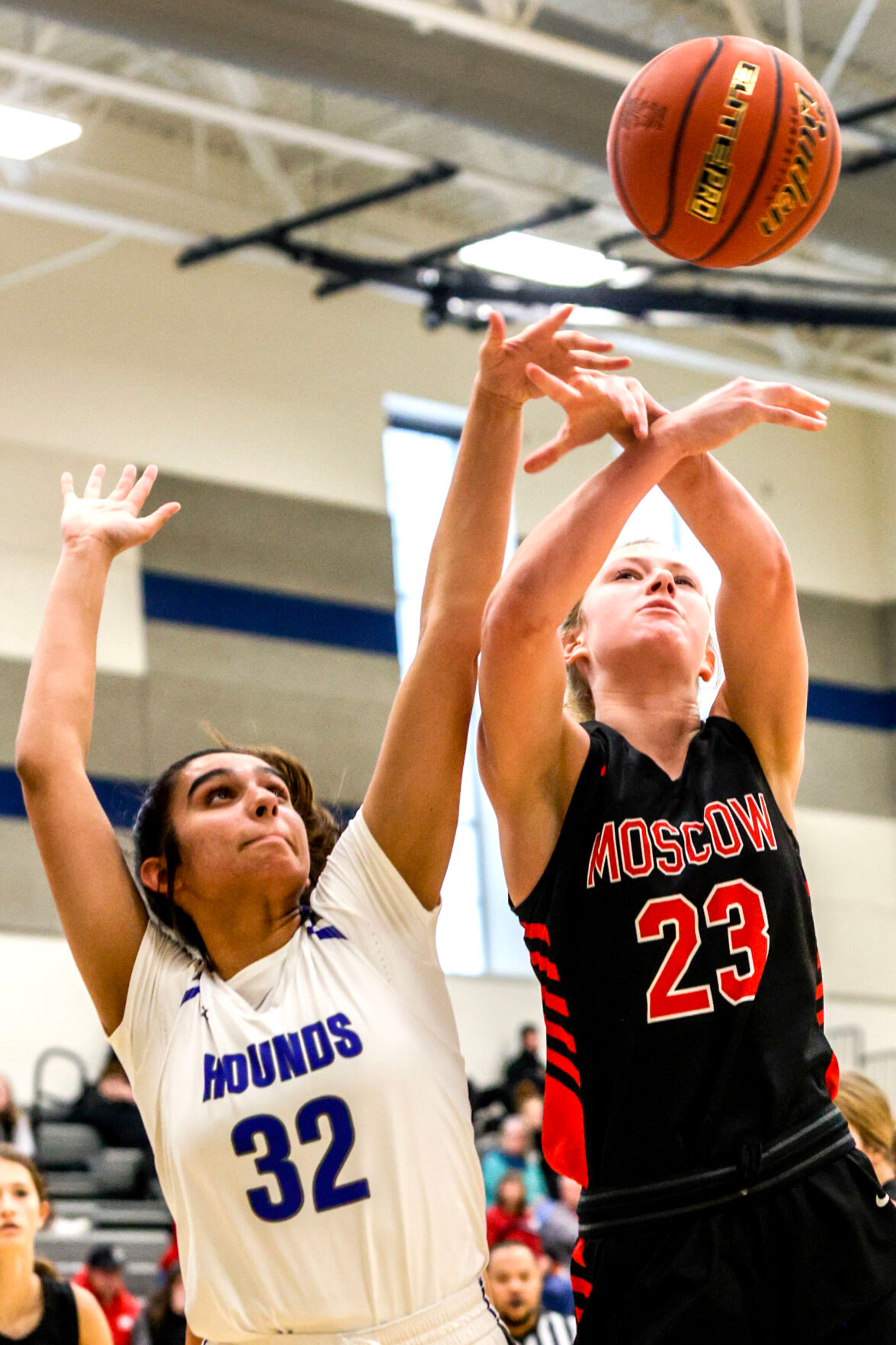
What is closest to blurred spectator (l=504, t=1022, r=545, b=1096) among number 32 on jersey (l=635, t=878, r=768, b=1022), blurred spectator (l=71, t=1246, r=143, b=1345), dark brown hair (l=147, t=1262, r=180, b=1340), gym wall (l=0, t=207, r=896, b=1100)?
gym wall (l=0, t=207, r=896, b=1100)

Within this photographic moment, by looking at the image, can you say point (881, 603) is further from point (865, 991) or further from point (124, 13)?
point (124, 13)

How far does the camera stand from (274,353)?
16.0 metres

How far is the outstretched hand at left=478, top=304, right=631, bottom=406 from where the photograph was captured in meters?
3.08

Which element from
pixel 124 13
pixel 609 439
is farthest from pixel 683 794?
pixel 609 439

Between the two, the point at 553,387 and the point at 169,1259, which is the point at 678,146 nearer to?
the point at 553,387

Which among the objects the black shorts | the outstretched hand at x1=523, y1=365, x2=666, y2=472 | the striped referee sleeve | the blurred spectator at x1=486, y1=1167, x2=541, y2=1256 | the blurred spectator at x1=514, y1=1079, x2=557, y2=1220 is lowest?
the blurred spectator at x1=514, y1=1079, x2=557, y2=1220

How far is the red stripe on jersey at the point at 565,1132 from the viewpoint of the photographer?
3.02 metres

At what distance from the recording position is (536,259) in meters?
12.8

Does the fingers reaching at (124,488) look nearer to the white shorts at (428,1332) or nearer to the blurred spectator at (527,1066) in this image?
the white shorts at (428,1332)

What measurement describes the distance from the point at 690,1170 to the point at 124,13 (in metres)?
8.42

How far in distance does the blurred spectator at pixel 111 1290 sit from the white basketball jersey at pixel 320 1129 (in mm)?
6695

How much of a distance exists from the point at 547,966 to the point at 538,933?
0.06 m

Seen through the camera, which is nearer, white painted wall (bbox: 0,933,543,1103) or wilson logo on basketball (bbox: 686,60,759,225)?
wilson logo on basketball (bbox: 686,60,759,225)

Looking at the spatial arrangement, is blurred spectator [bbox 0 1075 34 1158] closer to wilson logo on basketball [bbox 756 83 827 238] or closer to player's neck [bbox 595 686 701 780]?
player's neck [bbox 595 686 701 780]
